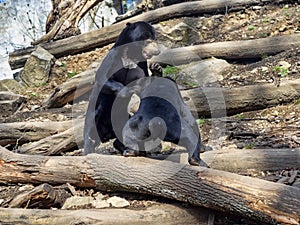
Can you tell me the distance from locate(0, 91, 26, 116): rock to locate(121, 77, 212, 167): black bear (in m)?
4.20

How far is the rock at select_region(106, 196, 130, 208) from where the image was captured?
3.07 metres

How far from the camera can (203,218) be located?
2.79 metres

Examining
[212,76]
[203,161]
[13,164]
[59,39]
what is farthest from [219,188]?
[59,39]

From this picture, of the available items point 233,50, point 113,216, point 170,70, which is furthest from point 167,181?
point 233,50

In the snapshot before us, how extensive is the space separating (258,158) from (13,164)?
209 centimetres

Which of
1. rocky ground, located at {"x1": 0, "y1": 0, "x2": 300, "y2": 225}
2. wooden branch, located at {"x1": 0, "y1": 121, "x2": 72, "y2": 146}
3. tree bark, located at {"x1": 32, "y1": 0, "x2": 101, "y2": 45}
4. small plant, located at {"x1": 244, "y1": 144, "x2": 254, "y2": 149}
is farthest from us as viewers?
tree bark, located at {"x1": 32, "y1": 0, "x2": 101, "y2": 45}

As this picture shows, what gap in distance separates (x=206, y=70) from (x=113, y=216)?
4.08 meters

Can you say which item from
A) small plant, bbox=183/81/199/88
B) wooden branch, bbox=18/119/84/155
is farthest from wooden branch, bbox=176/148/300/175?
small plant, bbox=183/81/199/88

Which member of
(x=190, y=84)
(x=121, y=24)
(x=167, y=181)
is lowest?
(x=167, y=181)

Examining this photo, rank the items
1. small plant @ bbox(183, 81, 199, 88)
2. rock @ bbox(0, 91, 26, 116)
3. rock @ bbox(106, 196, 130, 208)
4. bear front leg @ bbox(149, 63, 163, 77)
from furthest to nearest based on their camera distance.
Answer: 1. rock @ bbox(0, 91, 26, 116)
2. small plant @ bbox(183, 81, 199, 88)
3. bear front leg @ bbox(149, 63, 163, 77)
4. rock @ bbox(106, 196, 130, 208)

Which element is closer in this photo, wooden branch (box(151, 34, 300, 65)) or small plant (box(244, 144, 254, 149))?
small plant (box(244, 144, 254, 149))

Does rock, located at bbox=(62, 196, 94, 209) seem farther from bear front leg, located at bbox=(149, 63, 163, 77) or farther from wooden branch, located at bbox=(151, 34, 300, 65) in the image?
wooden branch, located at bbox=(151, 34, 300, 65)

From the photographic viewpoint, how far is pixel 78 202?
3211 mm

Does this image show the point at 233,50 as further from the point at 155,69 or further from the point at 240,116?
the point at 155,69
